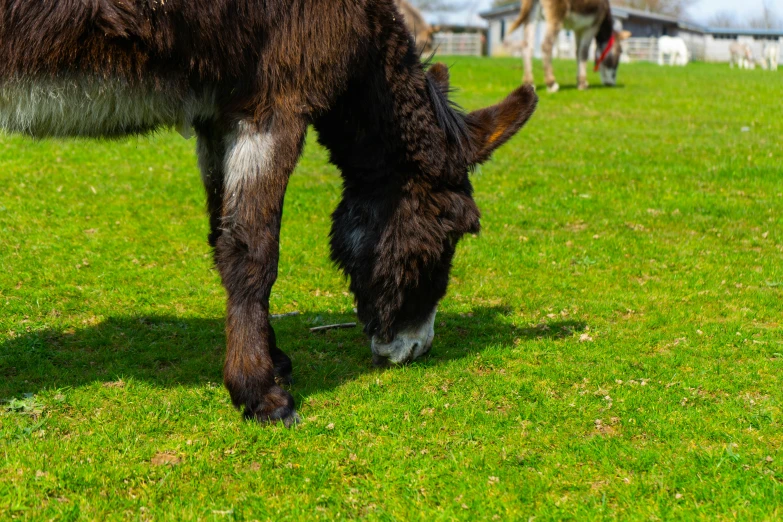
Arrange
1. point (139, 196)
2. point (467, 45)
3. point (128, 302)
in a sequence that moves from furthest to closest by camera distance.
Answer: point (467, 45) → point (139, 196) → point (128, 302)

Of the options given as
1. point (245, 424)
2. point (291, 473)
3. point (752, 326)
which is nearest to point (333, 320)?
point (245, 424)

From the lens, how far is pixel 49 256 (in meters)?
7.16

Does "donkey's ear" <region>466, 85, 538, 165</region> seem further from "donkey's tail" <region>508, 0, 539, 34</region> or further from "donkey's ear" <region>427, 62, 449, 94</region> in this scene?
"donkey's tail" <region>508, 0, 539, 34</region>

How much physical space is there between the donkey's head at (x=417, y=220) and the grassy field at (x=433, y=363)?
42cm

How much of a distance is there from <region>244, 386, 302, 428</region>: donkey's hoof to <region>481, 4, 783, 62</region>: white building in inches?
1567

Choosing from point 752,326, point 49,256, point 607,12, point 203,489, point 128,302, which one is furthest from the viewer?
point 607,12

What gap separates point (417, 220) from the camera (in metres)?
4.79

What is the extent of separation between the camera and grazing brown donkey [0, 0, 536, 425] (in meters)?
3.80

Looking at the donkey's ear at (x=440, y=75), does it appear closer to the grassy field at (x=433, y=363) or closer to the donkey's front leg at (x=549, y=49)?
the grassy field at (x=433, y=363)

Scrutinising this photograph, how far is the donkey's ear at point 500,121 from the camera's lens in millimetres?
4969

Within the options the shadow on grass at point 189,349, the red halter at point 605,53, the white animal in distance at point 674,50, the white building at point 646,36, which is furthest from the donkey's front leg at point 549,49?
the white building at point 646,36

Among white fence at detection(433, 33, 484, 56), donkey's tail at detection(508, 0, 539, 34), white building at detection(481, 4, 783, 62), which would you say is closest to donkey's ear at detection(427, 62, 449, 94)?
donkey's tail at detection(508, 0, 539, 34)

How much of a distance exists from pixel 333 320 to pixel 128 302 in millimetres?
1544

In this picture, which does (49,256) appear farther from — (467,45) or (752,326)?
(467,45)
